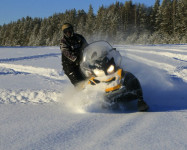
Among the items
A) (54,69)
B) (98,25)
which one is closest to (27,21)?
(98,25)

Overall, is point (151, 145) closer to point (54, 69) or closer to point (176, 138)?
Answer: point (176, 138)

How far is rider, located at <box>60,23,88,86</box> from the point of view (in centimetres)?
491

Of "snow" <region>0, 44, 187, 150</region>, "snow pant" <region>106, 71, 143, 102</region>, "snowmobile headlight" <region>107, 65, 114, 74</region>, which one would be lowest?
"snow" <region>0, 44, 187, 150</region>

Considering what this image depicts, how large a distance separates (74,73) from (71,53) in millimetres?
456

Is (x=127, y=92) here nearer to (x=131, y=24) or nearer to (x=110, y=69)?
(x=110, y=69)

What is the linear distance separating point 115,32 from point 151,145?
5401 centimetres

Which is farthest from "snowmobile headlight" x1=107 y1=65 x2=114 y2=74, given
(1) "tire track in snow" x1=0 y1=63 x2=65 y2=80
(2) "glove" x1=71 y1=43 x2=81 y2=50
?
(1) "tire track in snow" x1=0 y1=63 x2=65 y2=80

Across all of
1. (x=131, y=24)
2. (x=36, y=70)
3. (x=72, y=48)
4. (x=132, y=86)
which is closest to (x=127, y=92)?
(x=132, y=86)

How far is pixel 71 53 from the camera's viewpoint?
4.95 metres

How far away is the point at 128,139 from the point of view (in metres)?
2.62

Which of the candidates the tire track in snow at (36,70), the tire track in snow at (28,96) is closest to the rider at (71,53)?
the tire track in snow at (28,96)

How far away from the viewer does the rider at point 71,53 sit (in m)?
4.91

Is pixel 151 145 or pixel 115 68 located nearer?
pixel 151 145

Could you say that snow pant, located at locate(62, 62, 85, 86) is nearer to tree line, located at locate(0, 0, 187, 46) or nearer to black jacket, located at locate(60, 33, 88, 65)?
black jacket, located at locate(60, 33, 88, 65)
